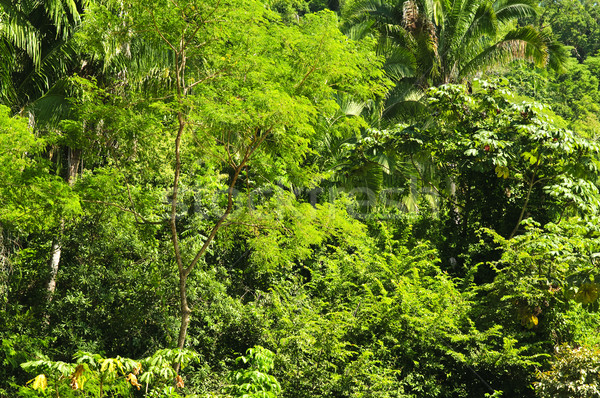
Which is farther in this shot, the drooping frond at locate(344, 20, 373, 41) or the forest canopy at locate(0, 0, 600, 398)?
the drooping frond at locate(344, 20, 373, 41)

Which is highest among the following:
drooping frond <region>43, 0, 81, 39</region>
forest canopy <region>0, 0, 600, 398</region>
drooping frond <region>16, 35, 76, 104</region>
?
drooping frond <region>43, 0, 81, 39</region>

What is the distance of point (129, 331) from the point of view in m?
9.36

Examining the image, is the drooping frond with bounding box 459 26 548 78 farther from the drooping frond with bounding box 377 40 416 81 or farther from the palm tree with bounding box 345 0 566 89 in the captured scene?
the drooping frond with bounding box 377 40 416 81

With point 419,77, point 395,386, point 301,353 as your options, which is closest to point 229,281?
point 301,353

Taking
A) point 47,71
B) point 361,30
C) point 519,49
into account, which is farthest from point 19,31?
point 519,49

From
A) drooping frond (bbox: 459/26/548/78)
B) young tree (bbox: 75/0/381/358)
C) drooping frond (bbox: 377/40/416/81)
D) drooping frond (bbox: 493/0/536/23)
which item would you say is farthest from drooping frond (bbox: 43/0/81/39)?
drooping frond (bbox: 493/0/536/23)

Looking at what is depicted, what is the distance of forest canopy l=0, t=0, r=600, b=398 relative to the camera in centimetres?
697

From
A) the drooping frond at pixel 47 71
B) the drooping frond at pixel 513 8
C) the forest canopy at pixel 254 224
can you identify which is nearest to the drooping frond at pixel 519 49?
the drooping frond at pixel 513 8

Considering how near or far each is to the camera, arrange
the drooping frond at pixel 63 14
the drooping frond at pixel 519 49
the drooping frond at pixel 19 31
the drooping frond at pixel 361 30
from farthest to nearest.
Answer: the drooping frond at pixel 361 30 < the drooping frond at pixel 519 49 < the drooping frond at pixel 63 14 < the drooping frond at pixel 19 31

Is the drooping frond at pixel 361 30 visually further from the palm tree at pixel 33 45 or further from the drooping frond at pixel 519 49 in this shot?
the palm tree at pixel 33 45

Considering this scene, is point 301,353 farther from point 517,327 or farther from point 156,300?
point 517,327

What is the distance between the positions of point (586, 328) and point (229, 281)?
620 centimetres

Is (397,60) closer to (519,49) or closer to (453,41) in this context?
(453,41)

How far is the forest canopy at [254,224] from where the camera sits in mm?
6969
